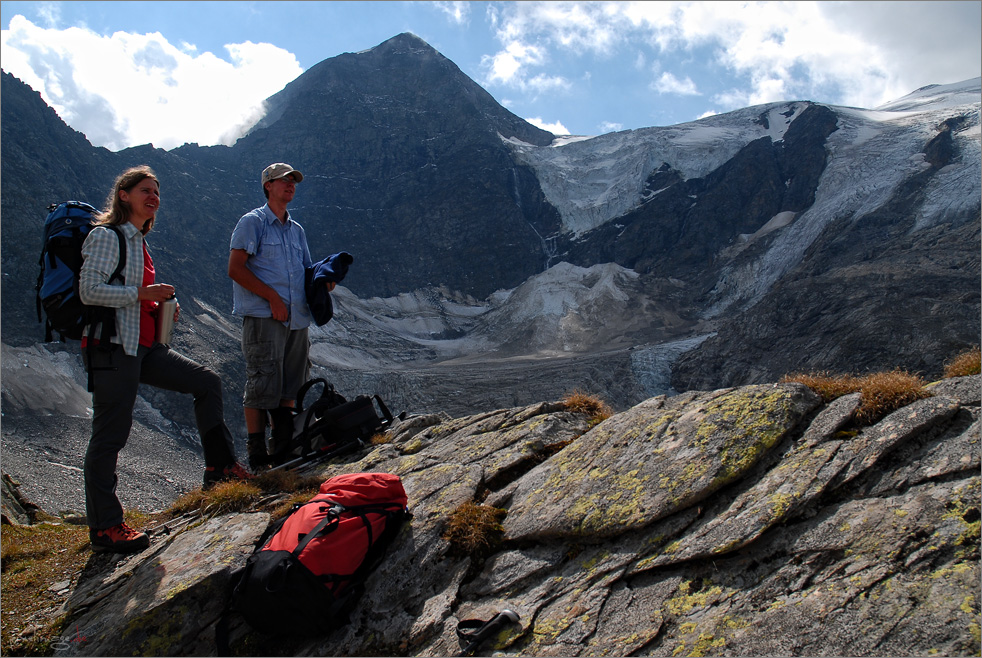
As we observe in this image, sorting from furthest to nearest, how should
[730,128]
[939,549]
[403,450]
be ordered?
[730,128], [403,450], [939,549]

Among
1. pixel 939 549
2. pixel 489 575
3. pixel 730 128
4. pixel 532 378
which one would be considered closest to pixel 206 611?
pixel 489 575

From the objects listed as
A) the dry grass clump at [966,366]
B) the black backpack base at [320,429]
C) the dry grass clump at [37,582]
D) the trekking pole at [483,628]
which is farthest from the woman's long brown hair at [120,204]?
the dry grass clump at [966,366]

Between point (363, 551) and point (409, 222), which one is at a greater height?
point (409, 222)

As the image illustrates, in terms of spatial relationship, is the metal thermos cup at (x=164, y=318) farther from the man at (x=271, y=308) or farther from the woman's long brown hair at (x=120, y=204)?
the man at (x=271, y=308)

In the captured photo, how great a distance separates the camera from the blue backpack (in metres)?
4.57

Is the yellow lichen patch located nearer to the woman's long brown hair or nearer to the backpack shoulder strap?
the backpack shoulder strap

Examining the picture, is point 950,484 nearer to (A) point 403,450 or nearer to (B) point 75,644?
(A) point 403,450

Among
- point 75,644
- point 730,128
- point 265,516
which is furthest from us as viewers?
point 730,128

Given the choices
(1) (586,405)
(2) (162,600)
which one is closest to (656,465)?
(1) (586,405)

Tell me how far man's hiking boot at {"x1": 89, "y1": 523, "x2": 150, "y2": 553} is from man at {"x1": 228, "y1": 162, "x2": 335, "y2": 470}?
153cm

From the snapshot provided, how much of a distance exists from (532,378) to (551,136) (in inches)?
3722

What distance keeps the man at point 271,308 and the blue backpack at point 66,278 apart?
5.34 feet

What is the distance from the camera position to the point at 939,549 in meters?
2.79

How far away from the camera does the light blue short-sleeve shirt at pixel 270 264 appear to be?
248 inches
